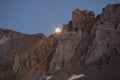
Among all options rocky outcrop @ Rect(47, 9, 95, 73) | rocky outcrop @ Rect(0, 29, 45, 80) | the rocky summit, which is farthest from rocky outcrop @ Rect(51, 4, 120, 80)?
rocky outcrop @ Rect(0, 29, 45, 80)

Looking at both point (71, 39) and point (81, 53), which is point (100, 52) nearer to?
point (81, 53)

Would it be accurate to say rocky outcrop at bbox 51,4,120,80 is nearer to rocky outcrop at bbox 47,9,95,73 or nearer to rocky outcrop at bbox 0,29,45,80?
rocky outcrop at bbox 47,9,95,73

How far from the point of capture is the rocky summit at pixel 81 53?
59.4m

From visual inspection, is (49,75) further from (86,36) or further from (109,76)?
(109,76)

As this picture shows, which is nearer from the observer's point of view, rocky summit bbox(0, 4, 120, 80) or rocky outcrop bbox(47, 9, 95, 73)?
rocky summit bbox(0, 4, 120, 80)

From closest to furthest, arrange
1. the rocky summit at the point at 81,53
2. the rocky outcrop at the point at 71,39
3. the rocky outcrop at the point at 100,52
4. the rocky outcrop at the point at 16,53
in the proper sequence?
the rocky outcrop at the point at 100,52
the rocky summit at the point at 81,53
the rocky outcrop at the point at 71,39
the rocky outcrop at the point at 16,53

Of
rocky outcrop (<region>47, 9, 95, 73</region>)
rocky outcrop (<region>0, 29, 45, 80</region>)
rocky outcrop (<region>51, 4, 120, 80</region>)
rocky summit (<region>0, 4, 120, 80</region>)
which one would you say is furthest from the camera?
rocky outcrop (<region>0, 29, 45, 80</region>)

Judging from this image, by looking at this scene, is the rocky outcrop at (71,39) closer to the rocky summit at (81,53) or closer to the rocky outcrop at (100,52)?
the rocky summit at (81,53)

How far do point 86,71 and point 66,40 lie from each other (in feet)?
70.1

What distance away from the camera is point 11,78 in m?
95.0

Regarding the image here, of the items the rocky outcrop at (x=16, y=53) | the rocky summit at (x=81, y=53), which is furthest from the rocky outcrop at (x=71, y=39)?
the rocky outcrop at (x=16, y=53)

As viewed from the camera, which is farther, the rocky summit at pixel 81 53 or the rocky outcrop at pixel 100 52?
the rocky summit at pixel 81 53

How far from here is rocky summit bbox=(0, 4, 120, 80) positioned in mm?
59403

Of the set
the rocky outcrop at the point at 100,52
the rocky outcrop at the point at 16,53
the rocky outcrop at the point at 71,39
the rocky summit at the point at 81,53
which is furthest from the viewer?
the rocky outcrop at the point at 16,53
